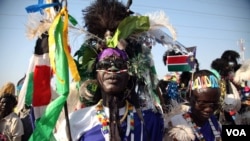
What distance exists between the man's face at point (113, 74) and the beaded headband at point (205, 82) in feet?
2.32

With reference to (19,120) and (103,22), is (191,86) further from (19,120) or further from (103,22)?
(19,120)

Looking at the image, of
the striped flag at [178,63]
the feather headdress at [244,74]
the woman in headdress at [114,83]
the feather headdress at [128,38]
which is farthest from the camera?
the feather headdress at [244,74]

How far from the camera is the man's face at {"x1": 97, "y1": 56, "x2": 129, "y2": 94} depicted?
8.02 ft

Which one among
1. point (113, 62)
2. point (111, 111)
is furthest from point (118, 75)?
point (111, 111)

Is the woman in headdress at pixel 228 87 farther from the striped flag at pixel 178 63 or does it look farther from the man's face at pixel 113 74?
the man's face at pixel 113 74

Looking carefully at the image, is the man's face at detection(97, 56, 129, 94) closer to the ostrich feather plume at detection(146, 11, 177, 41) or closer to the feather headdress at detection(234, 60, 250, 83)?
the ostrich feather plume at detection(146, 11, 177, 41)

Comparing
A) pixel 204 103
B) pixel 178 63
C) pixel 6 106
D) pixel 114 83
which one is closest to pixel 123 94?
pixel 114 83

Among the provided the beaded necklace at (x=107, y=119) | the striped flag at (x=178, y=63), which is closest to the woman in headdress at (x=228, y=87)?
the striped flag at (x=178, y=63)

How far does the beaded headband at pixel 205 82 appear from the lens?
2.84 m

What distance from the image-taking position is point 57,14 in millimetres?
2496

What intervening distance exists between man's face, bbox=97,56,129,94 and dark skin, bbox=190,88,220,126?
689mm

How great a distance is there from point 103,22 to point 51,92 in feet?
2.31

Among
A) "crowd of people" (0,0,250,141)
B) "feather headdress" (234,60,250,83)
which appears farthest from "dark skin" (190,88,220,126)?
"feather headdress" (234,60,250,83)

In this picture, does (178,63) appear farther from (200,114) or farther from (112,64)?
(112,64)
